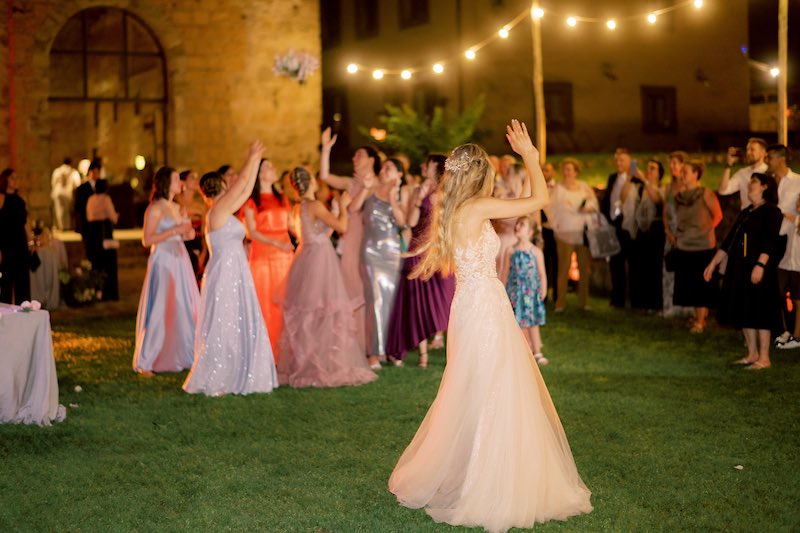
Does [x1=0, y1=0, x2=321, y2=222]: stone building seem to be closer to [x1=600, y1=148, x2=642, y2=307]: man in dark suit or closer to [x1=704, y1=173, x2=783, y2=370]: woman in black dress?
[x1=600, y1=148, x2=642, y2=307]: man in dark suit

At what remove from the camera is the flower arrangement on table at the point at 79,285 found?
46.4 ft

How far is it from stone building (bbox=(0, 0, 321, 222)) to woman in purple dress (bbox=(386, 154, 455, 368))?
1045 cm

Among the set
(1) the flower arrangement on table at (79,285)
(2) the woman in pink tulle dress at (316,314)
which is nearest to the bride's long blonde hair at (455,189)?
(2) the woman in pink tulle dress at (316,314)

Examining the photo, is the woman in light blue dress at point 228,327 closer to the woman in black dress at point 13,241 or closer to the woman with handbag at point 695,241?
the woman in black dress at point 13,241

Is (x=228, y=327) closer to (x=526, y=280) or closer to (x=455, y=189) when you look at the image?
(x=526, y=280)

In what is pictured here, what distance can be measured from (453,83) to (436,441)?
23.8 meters

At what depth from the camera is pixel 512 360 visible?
5.08 metres

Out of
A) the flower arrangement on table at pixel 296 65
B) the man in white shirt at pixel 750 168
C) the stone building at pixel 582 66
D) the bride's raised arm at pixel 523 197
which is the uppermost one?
the stone building at pixel 582 66

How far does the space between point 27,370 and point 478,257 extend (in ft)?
12.1

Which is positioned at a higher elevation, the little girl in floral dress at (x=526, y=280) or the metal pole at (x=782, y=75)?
the metal pole at (x=782, y=75)

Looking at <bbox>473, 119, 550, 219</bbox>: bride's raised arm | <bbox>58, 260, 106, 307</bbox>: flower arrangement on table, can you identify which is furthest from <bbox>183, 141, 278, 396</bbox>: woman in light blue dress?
<bbox>58, 260, 106, 307</bbox>: flower arrangement on table

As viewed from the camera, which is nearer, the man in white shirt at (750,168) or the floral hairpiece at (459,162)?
the floral hairpiece at (459,162)

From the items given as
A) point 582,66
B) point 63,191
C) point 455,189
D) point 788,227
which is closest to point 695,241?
point 788,227

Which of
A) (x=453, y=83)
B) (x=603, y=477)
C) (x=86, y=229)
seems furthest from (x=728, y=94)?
(x=603, y=477)
